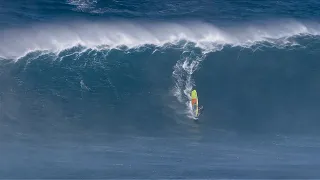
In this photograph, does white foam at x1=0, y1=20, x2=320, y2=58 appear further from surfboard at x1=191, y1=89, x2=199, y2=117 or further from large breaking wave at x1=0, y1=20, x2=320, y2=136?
surfboard at x1=191, y1=89, x2=199, y2=117

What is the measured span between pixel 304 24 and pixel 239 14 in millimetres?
3290

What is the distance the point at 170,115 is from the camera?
2473 cm

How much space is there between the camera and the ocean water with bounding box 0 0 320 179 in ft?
69.8

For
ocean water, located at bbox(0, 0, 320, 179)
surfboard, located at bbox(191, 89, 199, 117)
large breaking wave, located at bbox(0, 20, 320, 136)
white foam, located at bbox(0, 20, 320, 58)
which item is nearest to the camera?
ocean water, located at bbox(0, 0, 320, 179)

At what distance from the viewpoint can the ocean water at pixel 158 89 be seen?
2127 cm

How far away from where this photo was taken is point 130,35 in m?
28.0

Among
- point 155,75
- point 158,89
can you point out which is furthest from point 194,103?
point 155,75

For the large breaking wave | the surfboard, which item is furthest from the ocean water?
the surfboard

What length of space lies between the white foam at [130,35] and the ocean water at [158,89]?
5 centimetres

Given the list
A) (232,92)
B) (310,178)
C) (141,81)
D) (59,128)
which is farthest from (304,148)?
(59,128)

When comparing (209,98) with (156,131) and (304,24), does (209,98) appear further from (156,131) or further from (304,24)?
(304,24)

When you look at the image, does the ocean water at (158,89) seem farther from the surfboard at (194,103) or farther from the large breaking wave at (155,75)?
the surfboard at (194,103)

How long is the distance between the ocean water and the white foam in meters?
0.05

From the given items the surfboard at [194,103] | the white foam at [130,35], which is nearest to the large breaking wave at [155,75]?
the white foam at [130,35]
